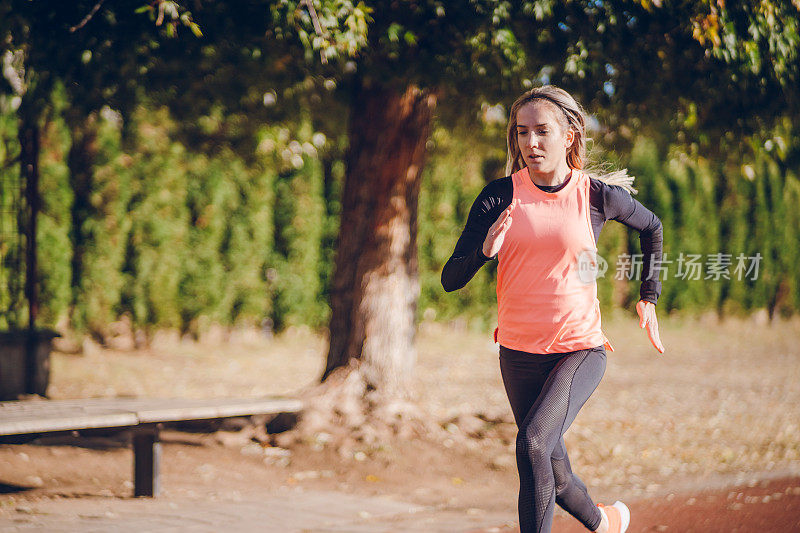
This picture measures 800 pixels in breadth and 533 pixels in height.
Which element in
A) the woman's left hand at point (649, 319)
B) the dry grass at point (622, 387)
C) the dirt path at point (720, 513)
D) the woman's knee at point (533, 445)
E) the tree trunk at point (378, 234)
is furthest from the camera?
the tree trunk at point (378, 234)

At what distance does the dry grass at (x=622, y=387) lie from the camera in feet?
21.8

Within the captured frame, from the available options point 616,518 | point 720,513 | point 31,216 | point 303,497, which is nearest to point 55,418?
point 303,497

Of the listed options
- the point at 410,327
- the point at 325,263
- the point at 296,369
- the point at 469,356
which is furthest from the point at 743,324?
the point at 410,327

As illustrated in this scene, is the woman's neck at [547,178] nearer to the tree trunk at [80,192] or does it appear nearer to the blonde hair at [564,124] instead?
the blonde hair at [564,124]

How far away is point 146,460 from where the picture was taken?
5.11 meters

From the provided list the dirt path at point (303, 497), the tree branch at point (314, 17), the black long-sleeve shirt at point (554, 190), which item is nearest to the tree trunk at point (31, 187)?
the dirt path at point (303, 497)

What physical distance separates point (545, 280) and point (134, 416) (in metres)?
2.58

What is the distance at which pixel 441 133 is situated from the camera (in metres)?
9.09

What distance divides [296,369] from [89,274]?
2.83 metres

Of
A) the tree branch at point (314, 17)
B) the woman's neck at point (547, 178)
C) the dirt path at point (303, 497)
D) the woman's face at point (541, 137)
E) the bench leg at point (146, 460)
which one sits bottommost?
the dirt path at point (303, 497)

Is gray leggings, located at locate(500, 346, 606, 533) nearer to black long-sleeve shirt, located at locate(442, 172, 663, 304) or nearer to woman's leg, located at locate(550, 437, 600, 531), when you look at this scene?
woman's leg, located at locate(550, 437, 600, 531)

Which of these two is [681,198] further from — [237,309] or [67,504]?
[67,504]

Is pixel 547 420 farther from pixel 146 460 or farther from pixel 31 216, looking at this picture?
pixel 31 216

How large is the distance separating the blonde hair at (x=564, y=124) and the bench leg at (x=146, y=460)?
2.76 m
